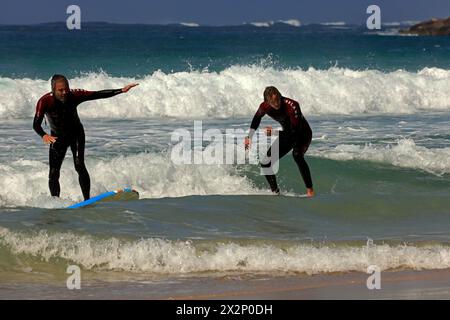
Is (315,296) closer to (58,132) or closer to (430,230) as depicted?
(430,230)

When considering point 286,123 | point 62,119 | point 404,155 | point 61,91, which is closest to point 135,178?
point 286,123

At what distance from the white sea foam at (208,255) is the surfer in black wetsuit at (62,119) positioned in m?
1.50

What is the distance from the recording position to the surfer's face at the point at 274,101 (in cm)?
1101

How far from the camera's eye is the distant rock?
3290 inches

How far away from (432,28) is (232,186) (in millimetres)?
74836

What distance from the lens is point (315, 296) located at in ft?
24.9

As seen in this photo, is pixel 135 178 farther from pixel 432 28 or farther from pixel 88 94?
pixel 432 28

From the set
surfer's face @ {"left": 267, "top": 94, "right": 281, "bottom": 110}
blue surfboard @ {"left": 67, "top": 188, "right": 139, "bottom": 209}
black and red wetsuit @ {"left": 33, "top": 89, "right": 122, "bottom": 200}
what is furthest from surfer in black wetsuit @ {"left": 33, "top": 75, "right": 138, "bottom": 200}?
surfer's face @ {"left": 267, "top": 94, "right": 281, "bottom": 110}

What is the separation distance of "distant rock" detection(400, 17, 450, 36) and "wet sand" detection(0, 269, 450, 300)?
76.9 m

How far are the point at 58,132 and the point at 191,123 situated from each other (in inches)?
419

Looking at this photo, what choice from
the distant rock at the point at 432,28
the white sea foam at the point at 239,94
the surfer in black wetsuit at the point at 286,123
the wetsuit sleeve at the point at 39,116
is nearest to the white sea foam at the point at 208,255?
the wetsuit sleeve at the point at 39,116

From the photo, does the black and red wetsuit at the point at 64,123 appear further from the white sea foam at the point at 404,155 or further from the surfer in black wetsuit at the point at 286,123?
the white sea foam at the point at 404,155

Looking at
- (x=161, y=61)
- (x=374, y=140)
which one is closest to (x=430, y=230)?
(x=374, y=140)

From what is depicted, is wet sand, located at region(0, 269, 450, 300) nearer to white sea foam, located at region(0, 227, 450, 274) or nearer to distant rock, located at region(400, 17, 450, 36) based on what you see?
white sea foam, located at region(0, 227, 450, 274)
